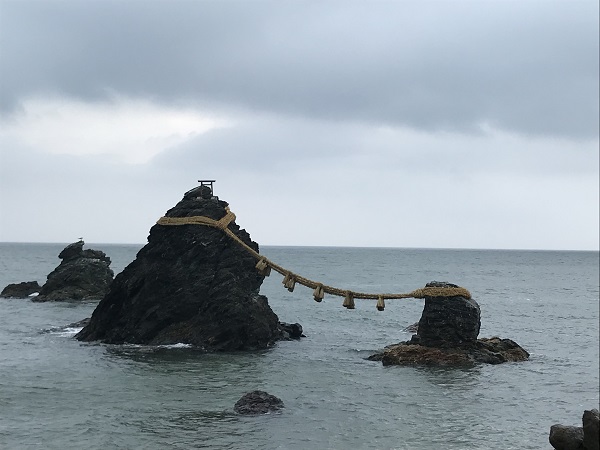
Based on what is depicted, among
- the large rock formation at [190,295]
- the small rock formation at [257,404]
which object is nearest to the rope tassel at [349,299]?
the small rock formation at [257,404]

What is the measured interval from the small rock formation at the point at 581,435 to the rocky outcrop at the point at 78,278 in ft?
163

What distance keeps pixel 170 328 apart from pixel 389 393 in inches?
532

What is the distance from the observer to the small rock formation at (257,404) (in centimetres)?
2217

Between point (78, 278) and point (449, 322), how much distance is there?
4005 centimetres

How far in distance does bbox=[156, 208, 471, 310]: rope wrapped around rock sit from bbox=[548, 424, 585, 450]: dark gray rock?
1305 cm

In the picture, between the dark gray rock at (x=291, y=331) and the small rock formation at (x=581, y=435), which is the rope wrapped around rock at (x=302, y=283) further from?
the small rock formation at (x=581, y=435)

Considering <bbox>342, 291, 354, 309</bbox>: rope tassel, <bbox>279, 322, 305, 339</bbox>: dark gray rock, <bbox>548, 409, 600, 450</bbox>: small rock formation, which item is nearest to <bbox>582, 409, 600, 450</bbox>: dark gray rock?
<bbox>548, 409, 600, 450</bbox>: small rock formation

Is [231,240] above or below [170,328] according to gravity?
above

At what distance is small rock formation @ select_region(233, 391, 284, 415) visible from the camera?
22172mm

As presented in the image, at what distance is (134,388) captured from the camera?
25875 millimetres

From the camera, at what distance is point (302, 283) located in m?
29.9

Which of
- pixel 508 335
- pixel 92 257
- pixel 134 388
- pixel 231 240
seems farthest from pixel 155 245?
pixel 92 257

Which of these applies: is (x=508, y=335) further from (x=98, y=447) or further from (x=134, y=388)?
(x=98, y=447)

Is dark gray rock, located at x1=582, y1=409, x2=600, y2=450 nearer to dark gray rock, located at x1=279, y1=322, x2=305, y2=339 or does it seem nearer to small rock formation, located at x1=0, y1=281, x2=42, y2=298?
dark gray rock, located at x1=279, y1=322, x2=305, y2=339
